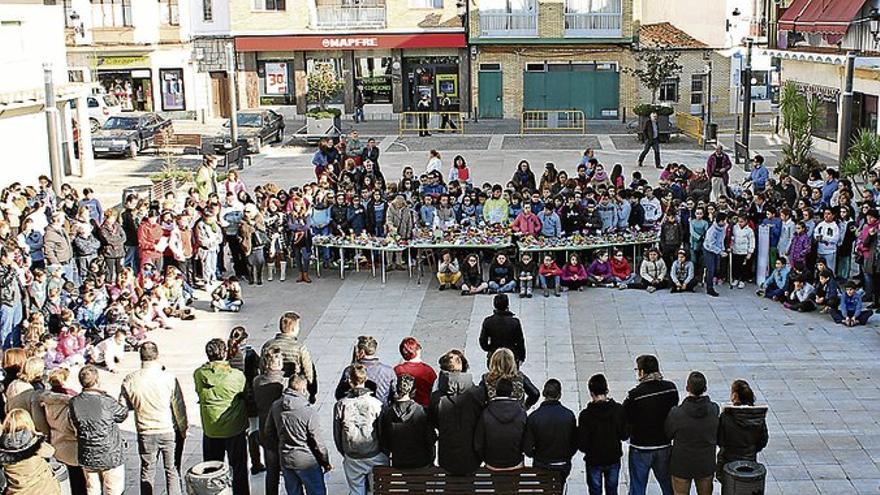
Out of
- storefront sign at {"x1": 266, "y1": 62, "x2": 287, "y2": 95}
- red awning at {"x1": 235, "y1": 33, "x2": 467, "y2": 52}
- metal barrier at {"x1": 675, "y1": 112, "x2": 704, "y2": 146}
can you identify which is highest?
red awning at {"x1": 235, "y1": 33, "x2": 467, "y2": 52}

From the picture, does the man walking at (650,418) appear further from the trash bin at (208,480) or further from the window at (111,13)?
the window at (111,13)

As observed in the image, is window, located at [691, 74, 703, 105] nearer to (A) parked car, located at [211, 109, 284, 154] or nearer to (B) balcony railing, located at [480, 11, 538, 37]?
(B) balcony railing, located at [480, 11, 538, 37]

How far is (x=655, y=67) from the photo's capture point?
4188 centimetres

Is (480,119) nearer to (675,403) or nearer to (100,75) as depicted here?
(100,75)

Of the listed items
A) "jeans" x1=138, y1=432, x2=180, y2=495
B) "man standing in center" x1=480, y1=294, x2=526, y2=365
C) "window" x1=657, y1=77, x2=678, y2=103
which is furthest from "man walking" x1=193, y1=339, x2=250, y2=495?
"window" x1=657, y1=77, x2=678, y2=103

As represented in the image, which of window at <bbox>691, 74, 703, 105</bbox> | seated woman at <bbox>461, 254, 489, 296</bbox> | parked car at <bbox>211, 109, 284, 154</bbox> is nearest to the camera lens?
seated woman at <bbox>461, 254, 489, 296</bbox>

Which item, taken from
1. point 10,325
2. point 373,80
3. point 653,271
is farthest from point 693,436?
point 373,80

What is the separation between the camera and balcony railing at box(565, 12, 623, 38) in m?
44.9

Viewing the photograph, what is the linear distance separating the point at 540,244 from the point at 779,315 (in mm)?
4115

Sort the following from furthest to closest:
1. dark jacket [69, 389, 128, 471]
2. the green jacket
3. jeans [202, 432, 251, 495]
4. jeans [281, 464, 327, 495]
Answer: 1. jeans [202, 432, 251, 495]
2. the green jacket
3. jeans [281, 464, 327, 495]
4. dark jacket [69, 389, 128, 471]

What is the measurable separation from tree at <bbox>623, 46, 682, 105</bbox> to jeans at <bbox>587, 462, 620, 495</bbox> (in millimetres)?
33282

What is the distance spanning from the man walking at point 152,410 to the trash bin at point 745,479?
5009 mm

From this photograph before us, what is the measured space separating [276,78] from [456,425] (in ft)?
133

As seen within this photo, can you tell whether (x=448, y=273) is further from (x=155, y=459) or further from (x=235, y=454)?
(x=155, y=459)
